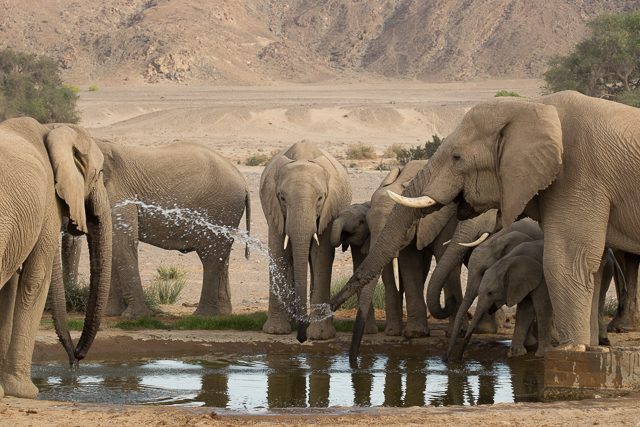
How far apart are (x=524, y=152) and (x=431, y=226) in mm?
2783

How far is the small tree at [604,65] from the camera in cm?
4188

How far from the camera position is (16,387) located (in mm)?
8320

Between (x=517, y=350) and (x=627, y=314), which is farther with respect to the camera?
(x=627, y=314)

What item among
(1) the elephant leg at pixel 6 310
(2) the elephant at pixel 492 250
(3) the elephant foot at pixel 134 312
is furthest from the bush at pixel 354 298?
(1) the elephant leg at pixel 6 310

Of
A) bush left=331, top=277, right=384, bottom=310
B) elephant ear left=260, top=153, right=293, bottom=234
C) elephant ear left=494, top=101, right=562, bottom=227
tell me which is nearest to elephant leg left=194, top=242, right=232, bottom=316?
bush left=331, top=277, right=384, bottom=310

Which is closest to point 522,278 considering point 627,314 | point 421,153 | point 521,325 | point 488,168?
point 521,325

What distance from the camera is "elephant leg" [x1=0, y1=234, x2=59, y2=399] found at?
831cm

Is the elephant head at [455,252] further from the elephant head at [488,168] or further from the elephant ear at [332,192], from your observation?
the elephant head at [488,168]

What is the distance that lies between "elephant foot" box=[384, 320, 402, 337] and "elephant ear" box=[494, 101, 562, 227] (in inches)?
130

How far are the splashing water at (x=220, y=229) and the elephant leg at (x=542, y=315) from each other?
187 centimetres

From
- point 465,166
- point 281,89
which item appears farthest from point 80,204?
point 281,89

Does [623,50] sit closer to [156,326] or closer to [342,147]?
[342,147]

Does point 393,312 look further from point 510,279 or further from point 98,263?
point 98,263

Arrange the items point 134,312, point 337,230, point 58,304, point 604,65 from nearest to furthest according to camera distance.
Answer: point 58,304, point 337,230, point 134,312, point 604,65
